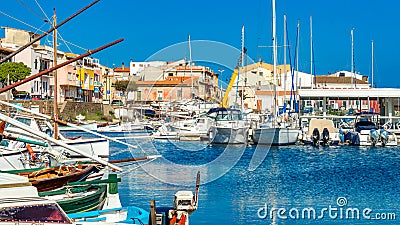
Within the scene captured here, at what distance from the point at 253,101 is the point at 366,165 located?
6254 centimetres

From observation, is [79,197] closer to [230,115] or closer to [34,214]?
[34,214]

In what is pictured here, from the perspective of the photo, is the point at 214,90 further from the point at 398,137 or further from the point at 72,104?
the point at 398,137

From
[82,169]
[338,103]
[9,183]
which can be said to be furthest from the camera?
[338,103]

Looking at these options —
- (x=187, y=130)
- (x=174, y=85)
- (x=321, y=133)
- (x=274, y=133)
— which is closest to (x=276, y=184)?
(x=274, y=133)

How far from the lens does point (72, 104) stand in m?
87.8

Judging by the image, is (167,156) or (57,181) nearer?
(57,181)

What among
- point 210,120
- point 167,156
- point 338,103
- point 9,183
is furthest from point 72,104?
point 9,183

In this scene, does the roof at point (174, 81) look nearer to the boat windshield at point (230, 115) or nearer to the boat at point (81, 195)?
the boat windshield at point (230, 115)

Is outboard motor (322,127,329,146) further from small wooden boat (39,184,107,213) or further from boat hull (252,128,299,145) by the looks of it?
small wooden boat (39,184,107,213)

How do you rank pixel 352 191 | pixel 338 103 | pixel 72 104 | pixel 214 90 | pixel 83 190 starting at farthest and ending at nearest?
pixel 338 103 < pixel 214 90 < pixel 72 104 < pixel 352 191 < pixel 83 190

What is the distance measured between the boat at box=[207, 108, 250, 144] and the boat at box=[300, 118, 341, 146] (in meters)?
6.16

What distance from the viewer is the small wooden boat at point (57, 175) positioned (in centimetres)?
1897

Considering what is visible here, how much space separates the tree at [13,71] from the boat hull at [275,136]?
32.5 m

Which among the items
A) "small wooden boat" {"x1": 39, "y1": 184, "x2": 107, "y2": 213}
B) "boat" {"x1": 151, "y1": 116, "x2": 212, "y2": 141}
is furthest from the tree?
"small wooden boat" {"x1": 39, "y1": 184, "x2": 107, "y2": 213}
